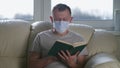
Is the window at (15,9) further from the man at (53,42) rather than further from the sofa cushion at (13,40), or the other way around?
the man at (53,42)

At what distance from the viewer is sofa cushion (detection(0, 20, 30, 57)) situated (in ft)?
7.86

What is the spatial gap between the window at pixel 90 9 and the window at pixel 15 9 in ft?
0.99

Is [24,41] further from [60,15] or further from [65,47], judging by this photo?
[65,47]

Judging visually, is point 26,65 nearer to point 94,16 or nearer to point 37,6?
point 37,6

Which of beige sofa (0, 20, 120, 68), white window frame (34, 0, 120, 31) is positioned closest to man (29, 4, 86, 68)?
beige sofa (0, 20, 120, 68)

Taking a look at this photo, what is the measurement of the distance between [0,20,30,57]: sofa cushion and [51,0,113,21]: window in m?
0.78

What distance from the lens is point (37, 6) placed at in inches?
121

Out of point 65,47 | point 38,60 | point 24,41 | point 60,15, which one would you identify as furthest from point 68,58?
→ point 24,41

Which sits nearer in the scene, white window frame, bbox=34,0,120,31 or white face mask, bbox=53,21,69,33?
white face mask, bbox=53,21,69,33

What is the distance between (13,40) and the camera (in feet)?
7.90

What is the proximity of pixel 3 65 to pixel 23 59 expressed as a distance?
19 cm

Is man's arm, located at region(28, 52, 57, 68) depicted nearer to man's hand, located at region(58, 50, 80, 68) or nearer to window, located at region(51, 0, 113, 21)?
man's hand, located at region(58, 50, 80, 68)

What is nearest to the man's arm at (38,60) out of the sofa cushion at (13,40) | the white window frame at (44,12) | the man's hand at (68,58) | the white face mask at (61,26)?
the man's hand at (68,58)

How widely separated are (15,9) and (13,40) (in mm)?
710
